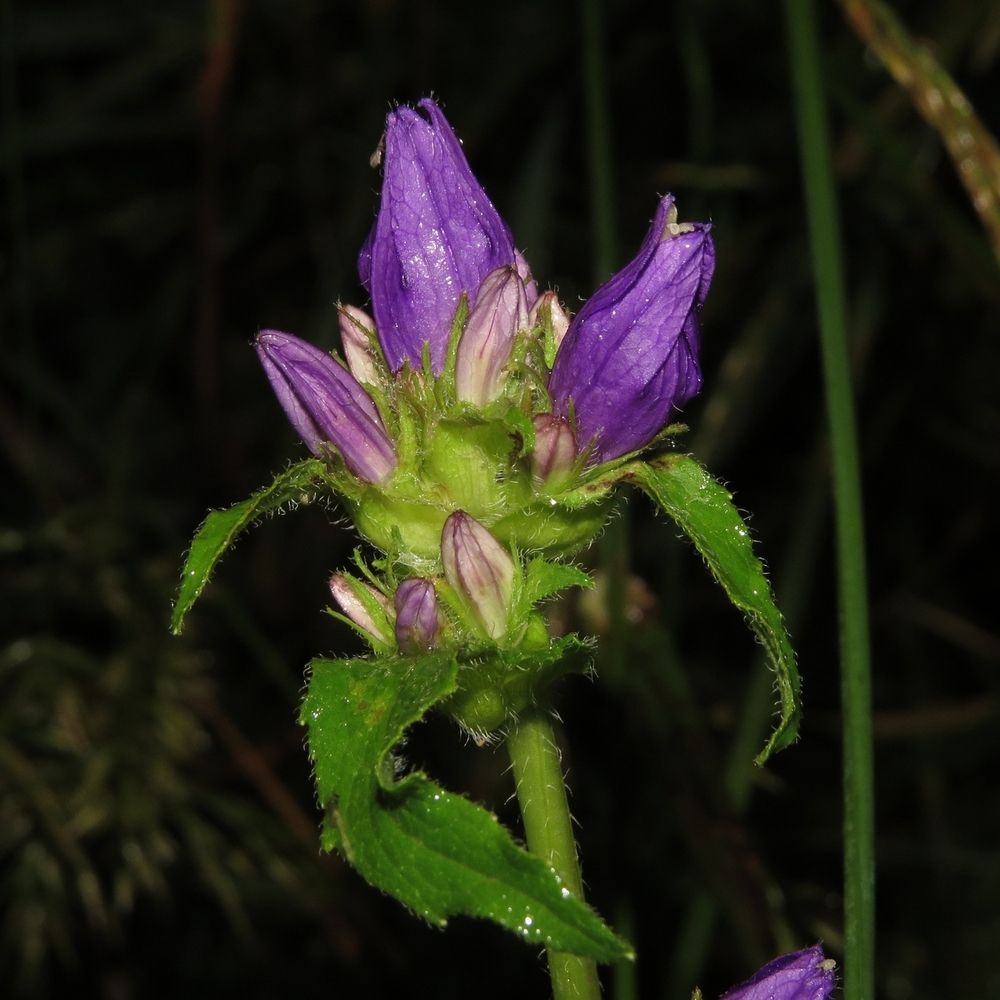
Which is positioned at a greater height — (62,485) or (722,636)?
(62,485)

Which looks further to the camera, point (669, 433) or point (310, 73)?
point (310, 73)

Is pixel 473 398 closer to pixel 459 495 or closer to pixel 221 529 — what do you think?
pixel 459 495

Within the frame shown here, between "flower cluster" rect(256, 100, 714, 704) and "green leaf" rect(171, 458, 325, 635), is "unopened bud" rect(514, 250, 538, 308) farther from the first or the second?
"green leaf" rect(171, 458, 325, 635)

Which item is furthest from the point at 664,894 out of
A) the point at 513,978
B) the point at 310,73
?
the point at 310,73

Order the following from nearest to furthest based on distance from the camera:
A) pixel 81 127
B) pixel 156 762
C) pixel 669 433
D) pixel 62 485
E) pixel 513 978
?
pixel 669 433
pixel 156 762
pixel 513 978
pixel 62 485
pixel 81 127

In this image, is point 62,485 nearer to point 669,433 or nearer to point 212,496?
point 212,496

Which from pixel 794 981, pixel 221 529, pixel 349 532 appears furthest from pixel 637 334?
pixel 349 532

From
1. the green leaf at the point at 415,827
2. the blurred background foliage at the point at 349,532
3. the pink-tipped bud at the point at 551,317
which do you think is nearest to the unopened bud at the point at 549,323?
the pink-tipped bud at the point at 551,317
